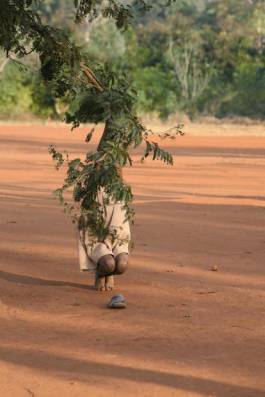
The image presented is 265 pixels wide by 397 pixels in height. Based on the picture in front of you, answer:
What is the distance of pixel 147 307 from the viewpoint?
9.43 m

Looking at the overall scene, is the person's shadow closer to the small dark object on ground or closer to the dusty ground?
the dusty ground

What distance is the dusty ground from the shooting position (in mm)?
6953

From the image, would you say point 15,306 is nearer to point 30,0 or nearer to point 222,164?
point 30,0

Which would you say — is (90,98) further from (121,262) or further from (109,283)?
(109,283)

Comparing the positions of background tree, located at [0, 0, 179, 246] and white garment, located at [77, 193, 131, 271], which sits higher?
background tree, located at [0, 0, 179, 246]

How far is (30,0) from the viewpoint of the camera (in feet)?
30.9

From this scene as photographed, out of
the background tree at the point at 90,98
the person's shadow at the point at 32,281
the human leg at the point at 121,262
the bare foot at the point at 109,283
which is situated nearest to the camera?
the background tree at the point at 90,98

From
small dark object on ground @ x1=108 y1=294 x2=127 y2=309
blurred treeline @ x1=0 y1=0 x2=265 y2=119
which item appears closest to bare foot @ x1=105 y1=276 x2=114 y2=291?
small dark object on ground @ x1=108 y1=294 x2=127 y2=309

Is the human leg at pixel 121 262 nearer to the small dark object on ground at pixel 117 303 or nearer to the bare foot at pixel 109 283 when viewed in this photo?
the bare foot at pixel 109 283

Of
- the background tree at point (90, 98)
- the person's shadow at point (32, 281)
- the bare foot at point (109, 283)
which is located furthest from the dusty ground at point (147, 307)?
the background tree at point (90, 98)

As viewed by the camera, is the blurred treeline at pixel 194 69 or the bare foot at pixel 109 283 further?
the blurred treeline at pixel 194 69

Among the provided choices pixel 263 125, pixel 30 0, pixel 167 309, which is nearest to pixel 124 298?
pixel 167 309

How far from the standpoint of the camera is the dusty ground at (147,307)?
6.95 metres

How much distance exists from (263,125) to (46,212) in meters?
37.2
